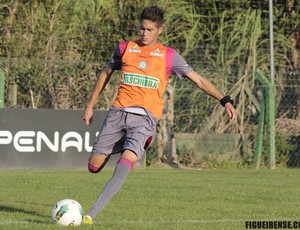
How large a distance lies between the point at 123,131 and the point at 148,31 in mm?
990

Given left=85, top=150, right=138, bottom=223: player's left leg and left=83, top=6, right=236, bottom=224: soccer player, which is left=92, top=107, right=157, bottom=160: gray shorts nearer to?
left=83, top=6, right=236, bottom=224: soccer player

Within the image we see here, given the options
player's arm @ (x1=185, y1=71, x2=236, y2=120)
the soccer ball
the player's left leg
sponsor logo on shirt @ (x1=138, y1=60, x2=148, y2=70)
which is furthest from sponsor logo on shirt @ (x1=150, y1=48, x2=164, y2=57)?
the soccer ball

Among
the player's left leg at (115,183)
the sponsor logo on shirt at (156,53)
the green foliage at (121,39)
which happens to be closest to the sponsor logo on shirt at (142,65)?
the sponsor logo on shirt at (156,53)

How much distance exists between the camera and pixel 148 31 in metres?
8.99

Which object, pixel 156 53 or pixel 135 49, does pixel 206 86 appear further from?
pixel 135 49

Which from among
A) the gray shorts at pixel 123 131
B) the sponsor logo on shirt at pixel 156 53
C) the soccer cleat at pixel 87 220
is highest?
the sponsor logo on shirt at pixel 156 53

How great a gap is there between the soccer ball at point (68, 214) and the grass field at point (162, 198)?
0.11m

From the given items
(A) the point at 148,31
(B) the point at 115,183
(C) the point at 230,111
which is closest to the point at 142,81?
(A) the point at 148,31

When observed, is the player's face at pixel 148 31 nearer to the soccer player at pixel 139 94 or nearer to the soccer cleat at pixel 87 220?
the soccer player at pixel 139 94

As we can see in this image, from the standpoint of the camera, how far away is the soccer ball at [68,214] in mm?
8336

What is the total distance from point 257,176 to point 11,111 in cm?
465

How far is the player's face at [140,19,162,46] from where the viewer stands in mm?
8938

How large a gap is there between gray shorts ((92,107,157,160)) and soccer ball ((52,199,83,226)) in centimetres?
82

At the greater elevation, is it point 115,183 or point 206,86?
point 206,86
